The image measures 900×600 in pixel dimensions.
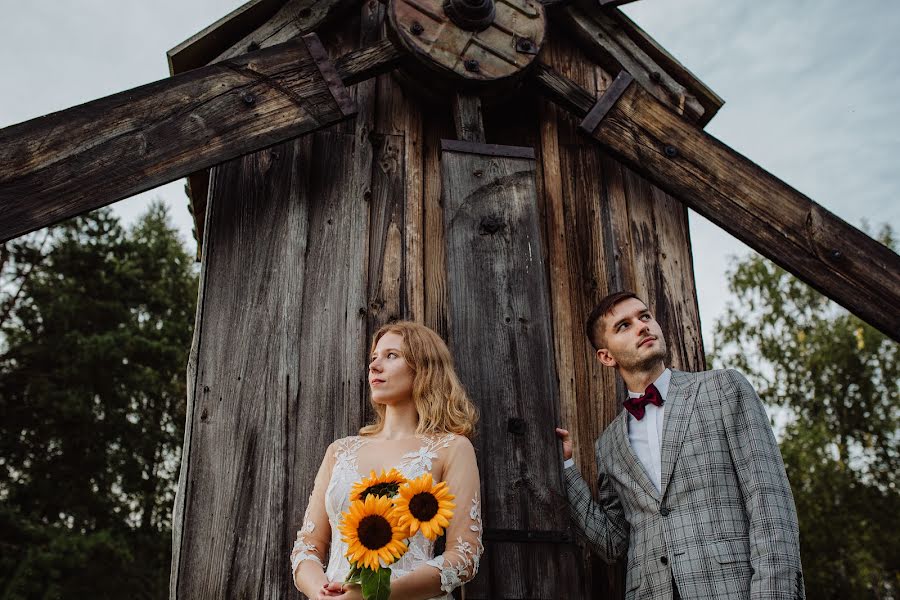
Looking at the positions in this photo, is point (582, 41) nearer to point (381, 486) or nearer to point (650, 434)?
point (650, 434)

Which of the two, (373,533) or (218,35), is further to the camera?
(218,35)

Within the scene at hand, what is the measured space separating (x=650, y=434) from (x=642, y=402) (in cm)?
14

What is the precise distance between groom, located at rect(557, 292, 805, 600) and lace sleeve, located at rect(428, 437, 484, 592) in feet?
1.53

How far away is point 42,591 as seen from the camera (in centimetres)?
1082

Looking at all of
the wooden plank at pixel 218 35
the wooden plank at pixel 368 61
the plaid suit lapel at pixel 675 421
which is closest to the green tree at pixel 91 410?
the wooden plank at pixel 218 35

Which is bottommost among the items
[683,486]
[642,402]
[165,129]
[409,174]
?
[683,486]

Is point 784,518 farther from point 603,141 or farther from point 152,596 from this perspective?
point 152,596

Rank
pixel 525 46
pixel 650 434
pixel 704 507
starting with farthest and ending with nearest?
pixel 525 46, pixel 650 434, pixel 704 507

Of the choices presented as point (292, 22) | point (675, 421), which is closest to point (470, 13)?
point (292, 22)

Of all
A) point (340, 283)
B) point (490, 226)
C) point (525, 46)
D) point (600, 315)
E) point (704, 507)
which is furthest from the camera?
point (525, 46)

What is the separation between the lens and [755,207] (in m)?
3.65

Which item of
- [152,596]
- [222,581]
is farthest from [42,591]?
[222,581]

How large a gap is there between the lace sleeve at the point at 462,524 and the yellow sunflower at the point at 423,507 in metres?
0.40

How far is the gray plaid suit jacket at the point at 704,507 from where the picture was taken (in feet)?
8.67
